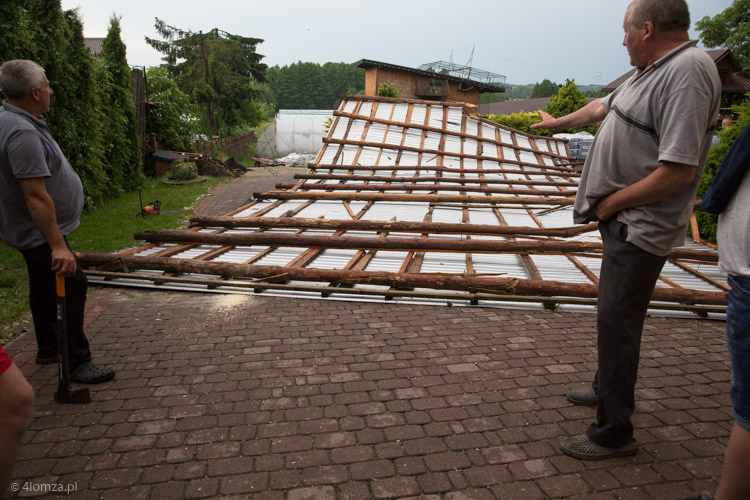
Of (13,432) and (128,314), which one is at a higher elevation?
(13,432)

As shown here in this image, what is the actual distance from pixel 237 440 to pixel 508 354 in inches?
85.9

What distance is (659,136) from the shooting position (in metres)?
2.04

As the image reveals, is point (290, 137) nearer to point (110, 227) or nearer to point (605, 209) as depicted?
point (110, 227)

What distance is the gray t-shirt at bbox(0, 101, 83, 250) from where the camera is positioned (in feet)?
8.71

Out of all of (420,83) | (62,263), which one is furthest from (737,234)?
(420,83)

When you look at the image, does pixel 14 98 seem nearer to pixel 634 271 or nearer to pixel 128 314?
pixel 128 314

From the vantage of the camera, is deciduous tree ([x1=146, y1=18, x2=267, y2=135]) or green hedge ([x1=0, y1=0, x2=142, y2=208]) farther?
deciduous tree ([x1=146, y1=18, x2=267, y2=135])

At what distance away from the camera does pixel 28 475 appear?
7.32 ft

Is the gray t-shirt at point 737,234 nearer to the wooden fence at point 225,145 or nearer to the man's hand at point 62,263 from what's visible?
the man's hand at point 62,263

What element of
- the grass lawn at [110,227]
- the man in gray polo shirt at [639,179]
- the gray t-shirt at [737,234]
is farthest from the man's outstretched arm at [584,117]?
the grass lawn at [110,227]

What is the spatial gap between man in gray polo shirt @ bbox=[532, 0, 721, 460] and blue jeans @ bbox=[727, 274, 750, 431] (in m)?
0.52

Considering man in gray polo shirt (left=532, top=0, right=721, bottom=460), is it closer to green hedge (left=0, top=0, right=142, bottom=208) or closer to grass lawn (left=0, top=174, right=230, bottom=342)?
grass lawn (left=0, top=174, right=230, bottom=342)

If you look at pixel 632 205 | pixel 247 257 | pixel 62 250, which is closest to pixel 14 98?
pixel 62 250

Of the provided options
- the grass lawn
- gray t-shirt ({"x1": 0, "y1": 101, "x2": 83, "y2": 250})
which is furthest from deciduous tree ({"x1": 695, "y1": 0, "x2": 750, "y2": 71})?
gray t-shirt ({"x1": 0, "y1": 101, "x2": 83, "y2": 250})
